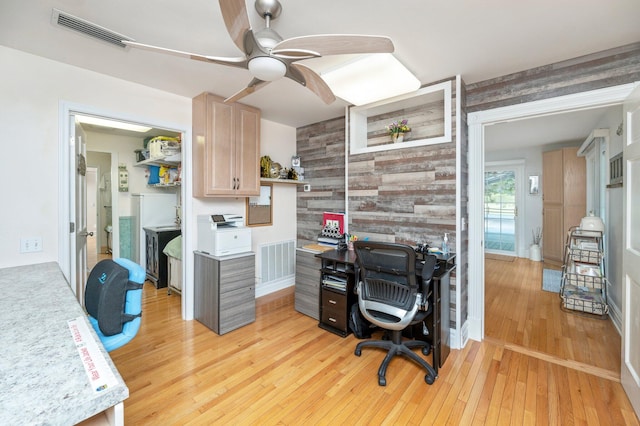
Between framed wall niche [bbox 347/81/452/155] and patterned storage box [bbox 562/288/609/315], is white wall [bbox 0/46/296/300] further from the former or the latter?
patterned storage box [bbox 562/288/609/315]

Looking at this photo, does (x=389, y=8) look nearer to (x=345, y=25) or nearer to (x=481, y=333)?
(x=345, y=25)

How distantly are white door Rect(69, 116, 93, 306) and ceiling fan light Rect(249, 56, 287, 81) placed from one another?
1.90m

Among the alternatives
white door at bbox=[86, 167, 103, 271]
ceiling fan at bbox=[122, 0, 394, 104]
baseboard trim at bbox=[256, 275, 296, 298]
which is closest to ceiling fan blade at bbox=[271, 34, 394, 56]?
ceiling fan at bbox=[122, 0, 394, 104]

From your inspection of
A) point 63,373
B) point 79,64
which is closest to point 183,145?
point 79,64

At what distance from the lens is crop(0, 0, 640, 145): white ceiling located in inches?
62.1

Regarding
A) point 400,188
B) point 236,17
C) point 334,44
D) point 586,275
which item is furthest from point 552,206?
point 236,17

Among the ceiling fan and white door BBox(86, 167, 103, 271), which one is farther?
white door BBox(86, 167, 103, 271)

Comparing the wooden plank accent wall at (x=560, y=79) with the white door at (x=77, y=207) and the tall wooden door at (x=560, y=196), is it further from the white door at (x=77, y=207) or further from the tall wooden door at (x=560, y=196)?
the tall wooden door at (x=560, y=196)

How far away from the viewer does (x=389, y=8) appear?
1588 mm

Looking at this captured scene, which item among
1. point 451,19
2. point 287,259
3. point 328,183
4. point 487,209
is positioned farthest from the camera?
point 487,209

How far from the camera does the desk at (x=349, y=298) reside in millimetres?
2141

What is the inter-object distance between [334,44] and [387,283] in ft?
5.18

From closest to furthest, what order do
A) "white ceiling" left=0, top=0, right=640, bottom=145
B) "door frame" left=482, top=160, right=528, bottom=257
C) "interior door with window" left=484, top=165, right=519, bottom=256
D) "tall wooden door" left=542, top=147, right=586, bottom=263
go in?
"white ceiling" left=0, top=0, right=640, bottom=145 < "tall wooden door" left=542, top=147, right=586, bottom=263 < "door frame" left=482, top=160, right=528, bottom=257 < "interior door with window" left=484, top=165, right=519, bottom=256

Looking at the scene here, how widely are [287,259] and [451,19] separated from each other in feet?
10.8
